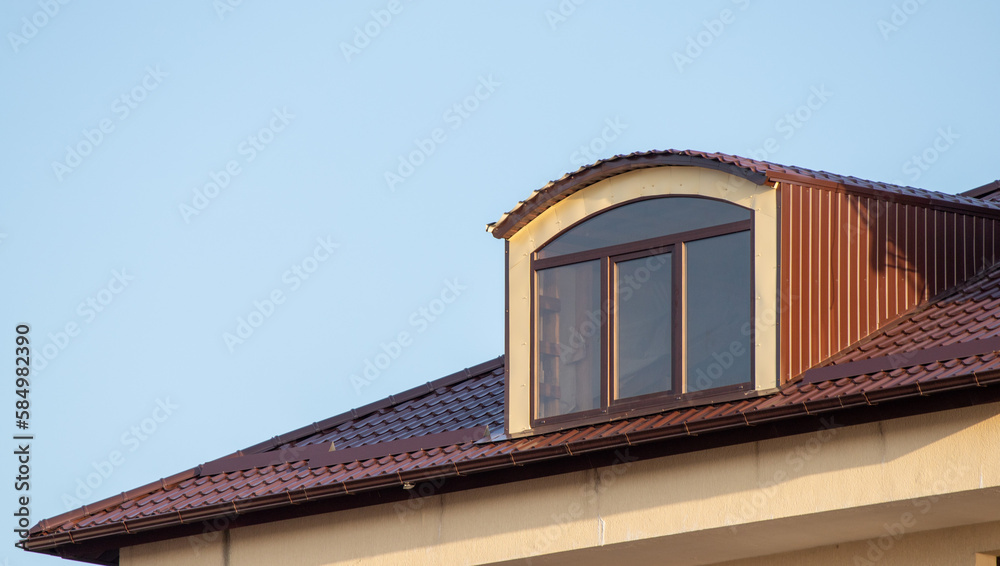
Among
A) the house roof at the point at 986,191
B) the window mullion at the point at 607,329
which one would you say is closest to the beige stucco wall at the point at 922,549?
the window mullion at the point at 607,329

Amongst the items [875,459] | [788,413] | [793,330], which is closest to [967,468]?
[875,459]

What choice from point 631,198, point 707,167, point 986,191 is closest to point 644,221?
point 631,198

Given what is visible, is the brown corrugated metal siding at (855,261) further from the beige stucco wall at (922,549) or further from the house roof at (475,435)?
the beige stucco wall at (922,549)

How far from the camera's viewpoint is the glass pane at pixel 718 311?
1239 cm

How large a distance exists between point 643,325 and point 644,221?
0.97m

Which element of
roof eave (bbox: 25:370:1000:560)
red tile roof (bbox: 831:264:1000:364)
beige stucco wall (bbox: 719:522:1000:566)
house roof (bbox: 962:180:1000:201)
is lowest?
beige stucco wall (bbox: 719:522:1000:566)

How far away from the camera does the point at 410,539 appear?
13.6m

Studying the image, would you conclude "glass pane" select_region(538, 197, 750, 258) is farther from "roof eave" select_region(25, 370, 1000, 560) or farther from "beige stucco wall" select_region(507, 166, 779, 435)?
"roof eave" select_region(25, 370, 1000, 560)

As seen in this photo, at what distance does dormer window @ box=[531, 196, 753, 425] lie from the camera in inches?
494

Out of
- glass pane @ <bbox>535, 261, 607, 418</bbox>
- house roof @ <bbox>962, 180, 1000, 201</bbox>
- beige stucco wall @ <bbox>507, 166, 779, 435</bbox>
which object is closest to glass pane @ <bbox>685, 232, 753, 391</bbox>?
beige stucco wall @ <bbox>507, 166, 779, 435</bbox>

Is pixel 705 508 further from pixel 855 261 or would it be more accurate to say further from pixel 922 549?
pixel 855 261

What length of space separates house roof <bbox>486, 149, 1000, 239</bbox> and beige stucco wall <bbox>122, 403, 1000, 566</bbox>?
8.33ft

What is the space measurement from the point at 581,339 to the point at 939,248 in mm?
3605

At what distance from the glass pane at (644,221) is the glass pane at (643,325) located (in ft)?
0.93
